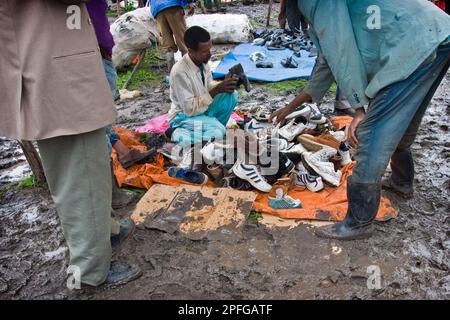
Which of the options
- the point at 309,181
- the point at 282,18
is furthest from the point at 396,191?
the point at 282,18

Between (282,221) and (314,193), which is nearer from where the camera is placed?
(282,221)

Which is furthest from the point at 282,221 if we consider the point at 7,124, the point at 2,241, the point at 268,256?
the point at 2,241

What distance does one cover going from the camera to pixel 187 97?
11.9 ft

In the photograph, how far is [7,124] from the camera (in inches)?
72.1

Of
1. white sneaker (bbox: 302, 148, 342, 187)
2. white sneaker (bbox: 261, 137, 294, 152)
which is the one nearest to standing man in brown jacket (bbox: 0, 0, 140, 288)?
white sneaker (bbox: 261, 137, 294, 152)

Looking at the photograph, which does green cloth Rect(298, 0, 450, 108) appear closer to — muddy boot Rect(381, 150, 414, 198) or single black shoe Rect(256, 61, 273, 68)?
muddy boot Rect(381, 150, 414, 198)

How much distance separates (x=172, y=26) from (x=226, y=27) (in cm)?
253

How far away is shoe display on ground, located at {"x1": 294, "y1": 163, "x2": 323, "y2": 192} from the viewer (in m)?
3.11

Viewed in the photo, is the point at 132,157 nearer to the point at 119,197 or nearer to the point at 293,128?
the point at 119,197

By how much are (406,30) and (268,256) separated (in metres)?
1.54

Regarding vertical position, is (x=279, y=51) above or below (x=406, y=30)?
below

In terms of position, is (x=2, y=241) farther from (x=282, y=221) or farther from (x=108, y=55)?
(x=282, y=221)

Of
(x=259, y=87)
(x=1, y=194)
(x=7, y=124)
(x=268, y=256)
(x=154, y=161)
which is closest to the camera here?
(x=7, y=124)

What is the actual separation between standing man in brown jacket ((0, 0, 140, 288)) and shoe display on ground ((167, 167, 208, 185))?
132cm
